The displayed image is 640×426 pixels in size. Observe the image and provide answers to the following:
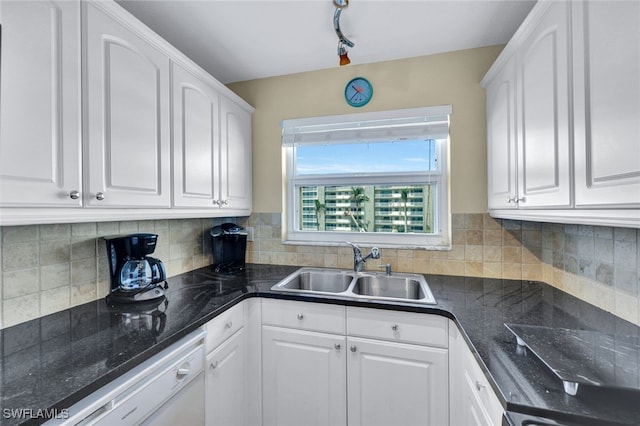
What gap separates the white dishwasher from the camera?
73cm

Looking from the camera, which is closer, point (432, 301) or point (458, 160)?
point (432, 301)

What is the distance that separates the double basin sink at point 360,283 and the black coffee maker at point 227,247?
456 mm

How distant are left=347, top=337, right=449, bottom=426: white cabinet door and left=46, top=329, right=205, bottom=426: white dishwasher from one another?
0.71m

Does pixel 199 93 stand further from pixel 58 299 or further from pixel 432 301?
pixel 432 301

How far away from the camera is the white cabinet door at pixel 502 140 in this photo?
1.33 metres

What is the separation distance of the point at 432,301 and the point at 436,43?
156cm

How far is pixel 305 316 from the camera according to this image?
1.42 meters

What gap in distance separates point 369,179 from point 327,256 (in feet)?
2.16

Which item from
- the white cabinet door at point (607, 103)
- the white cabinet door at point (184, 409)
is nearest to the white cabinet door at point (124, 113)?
the white cabinet door at point (184, 409)

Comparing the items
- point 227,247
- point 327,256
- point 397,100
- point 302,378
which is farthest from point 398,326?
point 397,100

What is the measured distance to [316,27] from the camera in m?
1.52

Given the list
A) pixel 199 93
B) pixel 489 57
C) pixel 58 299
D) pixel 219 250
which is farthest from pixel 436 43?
pixel 58 299

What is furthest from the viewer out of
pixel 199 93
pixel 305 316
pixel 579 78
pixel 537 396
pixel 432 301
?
pixel 199 93

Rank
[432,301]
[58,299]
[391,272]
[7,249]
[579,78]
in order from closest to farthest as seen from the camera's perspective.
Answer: [579,78] < [7,249] < [58,299] < [432,301] < [391,272]
